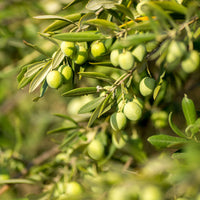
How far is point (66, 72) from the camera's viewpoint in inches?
36.4

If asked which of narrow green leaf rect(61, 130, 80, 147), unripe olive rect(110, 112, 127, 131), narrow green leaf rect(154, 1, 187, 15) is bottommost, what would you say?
narrow green leaf rect(61, 130, 80, 147)

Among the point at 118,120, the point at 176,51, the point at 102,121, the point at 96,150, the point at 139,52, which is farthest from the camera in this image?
the point at 102,121

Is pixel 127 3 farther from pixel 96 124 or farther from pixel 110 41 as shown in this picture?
pixel 96 124

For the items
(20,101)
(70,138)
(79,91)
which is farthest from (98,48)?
(20,101)

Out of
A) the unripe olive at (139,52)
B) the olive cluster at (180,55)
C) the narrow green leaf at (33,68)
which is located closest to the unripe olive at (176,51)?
the olive cluster at (180,55)

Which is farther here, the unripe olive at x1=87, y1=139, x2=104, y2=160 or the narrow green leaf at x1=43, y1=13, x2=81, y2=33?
the unripe olive at x1=87, y1=139, x2=104, y2=160

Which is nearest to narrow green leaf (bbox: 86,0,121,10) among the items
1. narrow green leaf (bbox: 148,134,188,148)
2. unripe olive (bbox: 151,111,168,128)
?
narrow green leaf (bbox: 148,134,188,148)

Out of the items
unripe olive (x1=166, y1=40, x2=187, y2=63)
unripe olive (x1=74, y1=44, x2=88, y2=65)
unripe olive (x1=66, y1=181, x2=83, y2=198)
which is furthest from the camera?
unripe olive (x1=66, y1=181, x2=83, y2=198)

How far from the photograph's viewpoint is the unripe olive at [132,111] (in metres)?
0.91

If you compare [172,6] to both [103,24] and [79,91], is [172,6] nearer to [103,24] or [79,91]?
[103,24]

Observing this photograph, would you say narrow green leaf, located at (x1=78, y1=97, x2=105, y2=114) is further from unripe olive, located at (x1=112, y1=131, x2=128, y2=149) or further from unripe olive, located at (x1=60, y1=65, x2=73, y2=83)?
unripe olive, located at (x1=112, y1=131, x2=128, y2=149)

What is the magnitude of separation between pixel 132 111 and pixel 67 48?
282mm

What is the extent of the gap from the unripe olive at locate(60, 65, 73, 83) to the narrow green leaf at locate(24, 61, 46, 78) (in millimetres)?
98

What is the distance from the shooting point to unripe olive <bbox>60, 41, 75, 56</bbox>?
0.87 metres
